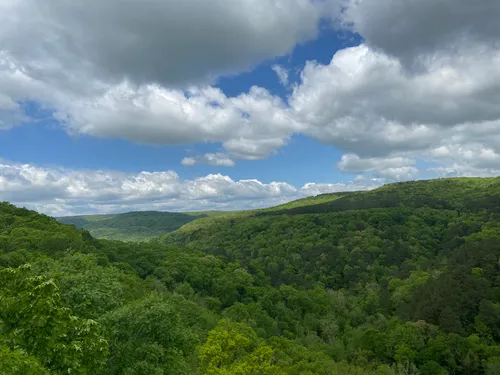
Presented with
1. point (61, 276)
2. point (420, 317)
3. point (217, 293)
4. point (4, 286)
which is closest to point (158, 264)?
point (217, 293)

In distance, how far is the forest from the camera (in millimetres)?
17922

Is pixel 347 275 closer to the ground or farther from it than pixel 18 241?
closer to the ground

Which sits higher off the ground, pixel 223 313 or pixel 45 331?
pixel 45 331

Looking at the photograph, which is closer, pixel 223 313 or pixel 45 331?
pixel 45 331

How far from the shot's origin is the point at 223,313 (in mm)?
98875

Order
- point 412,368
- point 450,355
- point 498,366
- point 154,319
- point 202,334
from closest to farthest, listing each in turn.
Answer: point 154,319
point 202,334
point 498,366
point 412,368
point 450,355

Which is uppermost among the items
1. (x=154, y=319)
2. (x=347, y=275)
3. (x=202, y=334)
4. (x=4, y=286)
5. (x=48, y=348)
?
(x=4, y=286)

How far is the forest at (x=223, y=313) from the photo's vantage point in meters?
17.9

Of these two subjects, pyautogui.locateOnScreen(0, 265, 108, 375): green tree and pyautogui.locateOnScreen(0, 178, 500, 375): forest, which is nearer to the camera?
pyautogui.locateOnScreen(0, 265, 108, 375): green tree

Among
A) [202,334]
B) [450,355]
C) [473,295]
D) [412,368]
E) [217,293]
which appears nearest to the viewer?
[202,334]

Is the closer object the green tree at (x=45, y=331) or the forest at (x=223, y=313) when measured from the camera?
the green tree at (x=45, y=331)

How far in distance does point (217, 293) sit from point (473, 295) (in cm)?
7785

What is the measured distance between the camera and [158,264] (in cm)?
13988

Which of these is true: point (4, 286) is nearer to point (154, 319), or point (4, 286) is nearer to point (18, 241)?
point (154, 319)
